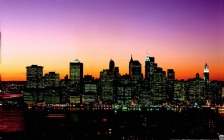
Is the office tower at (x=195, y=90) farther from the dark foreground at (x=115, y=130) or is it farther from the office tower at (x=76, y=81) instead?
the dark foreground at (x=115, y=130)

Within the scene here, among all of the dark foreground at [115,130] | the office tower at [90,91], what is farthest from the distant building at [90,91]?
the dark foreground at [115,130]

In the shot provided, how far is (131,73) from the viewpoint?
53844 millimetres

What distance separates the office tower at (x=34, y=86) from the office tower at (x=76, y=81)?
425cm

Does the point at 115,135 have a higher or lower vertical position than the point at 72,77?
lower

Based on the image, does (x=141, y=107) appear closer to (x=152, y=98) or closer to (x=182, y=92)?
(x=152, y=98)

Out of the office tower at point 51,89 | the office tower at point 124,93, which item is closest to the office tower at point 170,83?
the office tower at point 124,93

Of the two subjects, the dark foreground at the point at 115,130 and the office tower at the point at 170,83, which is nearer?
the dark foreground at the point at 115,130

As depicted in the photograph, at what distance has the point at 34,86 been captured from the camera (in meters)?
52.8

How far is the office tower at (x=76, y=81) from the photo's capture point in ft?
168

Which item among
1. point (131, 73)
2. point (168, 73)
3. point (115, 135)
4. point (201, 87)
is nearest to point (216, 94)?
point (201, 87)

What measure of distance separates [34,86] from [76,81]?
5.54 metres

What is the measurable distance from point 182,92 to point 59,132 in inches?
1191

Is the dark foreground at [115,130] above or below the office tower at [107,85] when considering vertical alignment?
below

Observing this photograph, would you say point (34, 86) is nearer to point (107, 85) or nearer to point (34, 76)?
point (34, 76)
